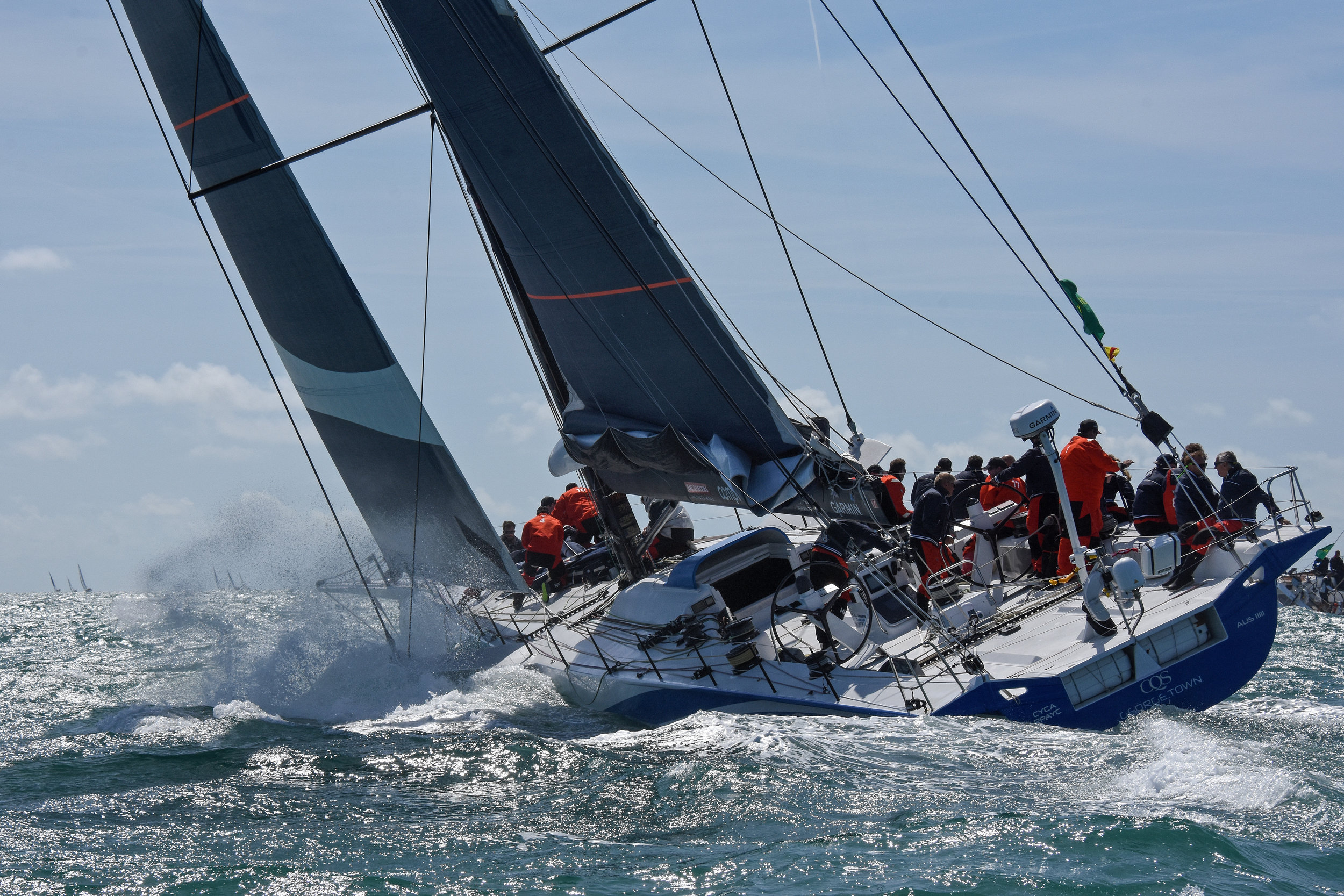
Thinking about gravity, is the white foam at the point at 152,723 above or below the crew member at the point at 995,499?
above

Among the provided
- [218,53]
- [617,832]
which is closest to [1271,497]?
[617,832]

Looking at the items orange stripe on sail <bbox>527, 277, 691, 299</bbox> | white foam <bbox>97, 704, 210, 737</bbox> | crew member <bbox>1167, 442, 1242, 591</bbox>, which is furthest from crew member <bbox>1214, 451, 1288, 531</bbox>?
white foam <bbox>97, 704, 210, 737</bbox>

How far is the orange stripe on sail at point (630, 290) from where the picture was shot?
8.62 meters

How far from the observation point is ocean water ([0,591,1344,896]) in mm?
4504

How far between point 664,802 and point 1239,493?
451 cm

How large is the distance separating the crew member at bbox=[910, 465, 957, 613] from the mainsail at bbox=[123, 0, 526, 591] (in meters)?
3.67

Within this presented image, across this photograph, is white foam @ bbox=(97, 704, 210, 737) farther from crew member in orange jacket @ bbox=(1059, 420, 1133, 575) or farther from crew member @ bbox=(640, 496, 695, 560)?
crew member in orange jacket @ bbox=(1059, 420, 1133, 575)

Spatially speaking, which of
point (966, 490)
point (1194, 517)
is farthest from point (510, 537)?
point (1194, 517)

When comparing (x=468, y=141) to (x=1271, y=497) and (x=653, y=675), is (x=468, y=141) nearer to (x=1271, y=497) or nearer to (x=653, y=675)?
(x=653, y=675)

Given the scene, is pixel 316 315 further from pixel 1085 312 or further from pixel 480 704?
pixel 1085 312

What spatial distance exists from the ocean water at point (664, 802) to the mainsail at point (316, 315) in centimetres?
187

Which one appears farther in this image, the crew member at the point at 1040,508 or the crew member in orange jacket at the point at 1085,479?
the crew member at the point at 1040,508

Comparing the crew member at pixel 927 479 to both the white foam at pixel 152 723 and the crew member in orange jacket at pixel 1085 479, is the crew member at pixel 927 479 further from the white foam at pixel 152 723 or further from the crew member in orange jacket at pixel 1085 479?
the white foam at pixel 152 723

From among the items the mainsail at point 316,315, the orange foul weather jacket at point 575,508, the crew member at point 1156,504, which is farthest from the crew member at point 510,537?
the crew member at point 1156,504
